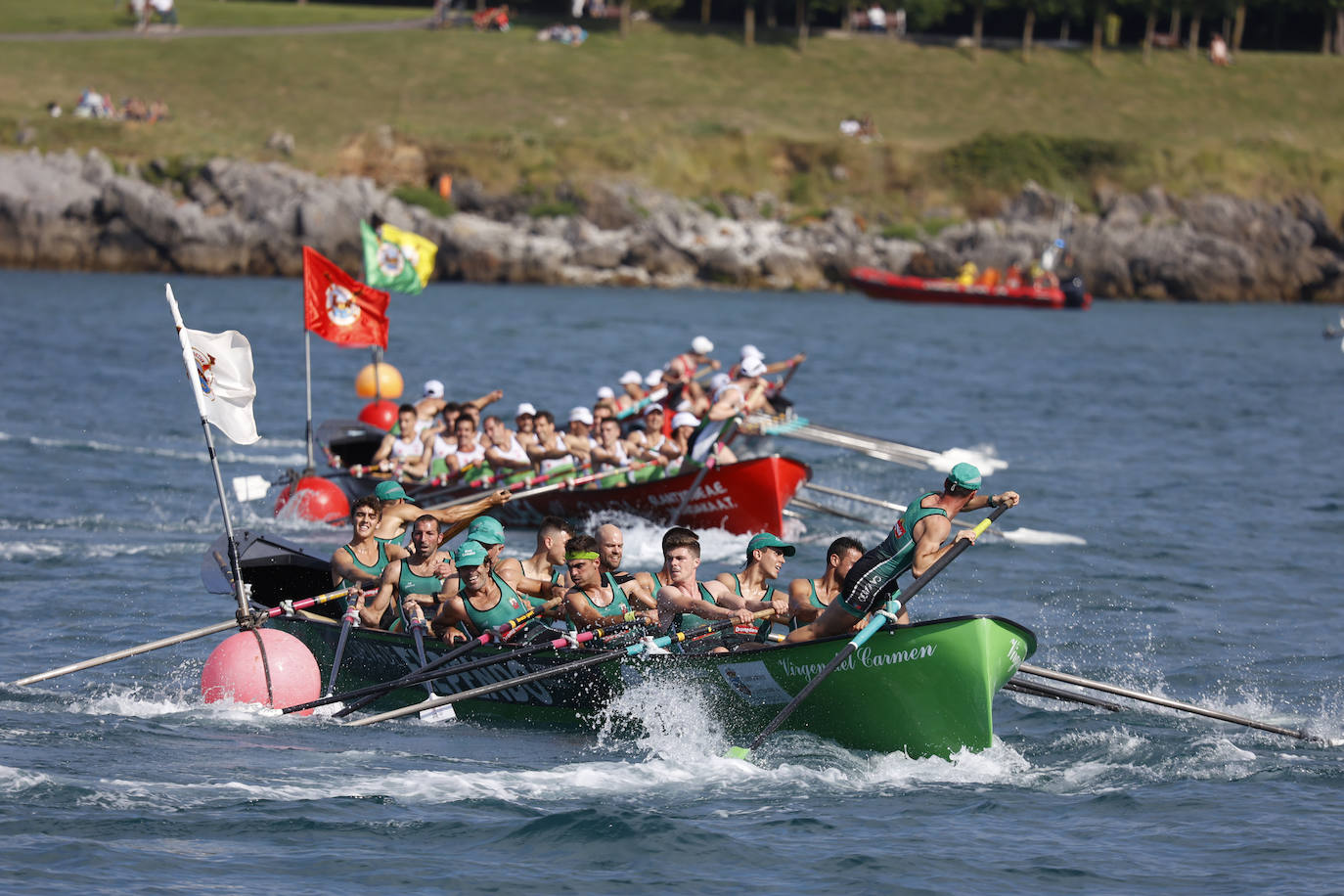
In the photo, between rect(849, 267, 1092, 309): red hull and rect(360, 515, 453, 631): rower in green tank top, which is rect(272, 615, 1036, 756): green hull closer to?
rect(360, 515, 453, 631): rower in green tank top

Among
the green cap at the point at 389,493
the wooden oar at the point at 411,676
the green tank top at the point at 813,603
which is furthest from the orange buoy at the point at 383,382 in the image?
the green tank top at the point at 813,603

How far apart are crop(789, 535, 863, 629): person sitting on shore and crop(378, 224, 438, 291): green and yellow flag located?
13.2 meters

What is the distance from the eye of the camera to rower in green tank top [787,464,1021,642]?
11336 millimetres

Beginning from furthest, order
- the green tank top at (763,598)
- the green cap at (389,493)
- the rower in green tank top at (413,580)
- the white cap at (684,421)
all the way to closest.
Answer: the white cap at (684,421), the green cap at (389,493), the rower in green tank top at (413,580), the green tank top at (763,598)

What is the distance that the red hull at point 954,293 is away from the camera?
219 feet

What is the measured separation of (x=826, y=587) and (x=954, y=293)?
182 feet

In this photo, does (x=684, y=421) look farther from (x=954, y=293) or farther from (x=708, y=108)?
(x=708, y=108)

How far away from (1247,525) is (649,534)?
355 inches

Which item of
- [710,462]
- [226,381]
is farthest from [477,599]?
[710,462]

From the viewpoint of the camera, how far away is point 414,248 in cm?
2539

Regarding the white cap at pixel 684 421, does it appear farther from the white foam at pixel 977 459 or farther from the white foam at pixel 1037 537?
the white foam at pixel 1037 537

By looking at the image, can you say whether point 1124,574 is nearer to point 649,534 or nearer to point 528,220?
point 649,534

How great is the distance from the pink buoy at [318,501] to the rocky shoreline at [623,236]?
3964cm

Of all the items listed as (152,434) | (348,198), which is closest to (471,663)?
(152,434)
